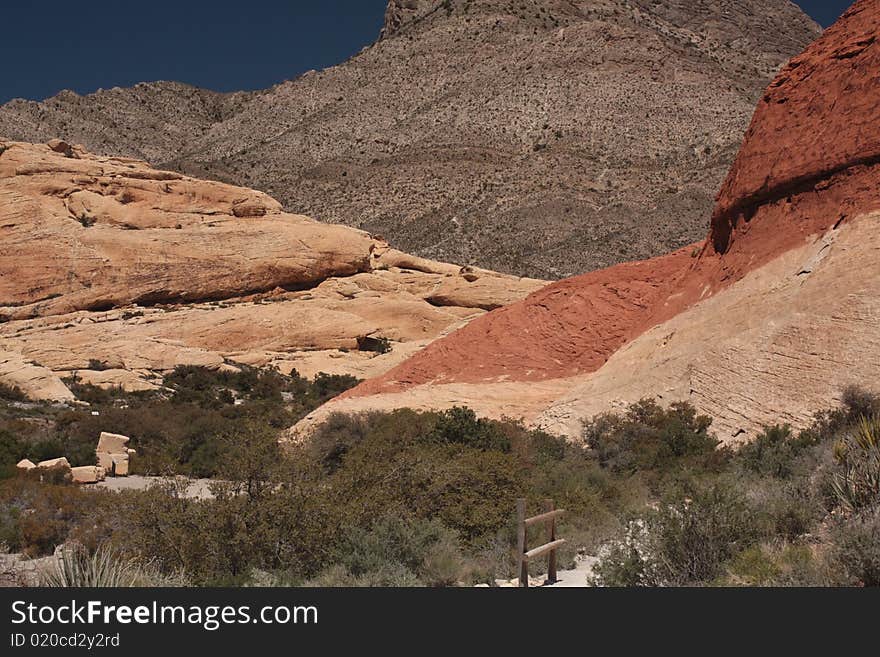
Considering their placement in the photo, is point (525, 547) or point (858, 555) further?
point (525, 547)

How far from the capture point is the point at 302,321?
3262 centimetres

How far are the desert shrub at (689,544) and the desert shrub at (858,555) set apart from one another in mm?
1001

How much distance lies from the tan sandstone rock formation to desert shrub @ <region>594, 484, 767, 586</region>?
22.0m

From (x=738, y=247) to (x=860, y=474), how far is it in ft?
35.1

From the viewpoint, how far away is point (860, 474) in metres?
7.60

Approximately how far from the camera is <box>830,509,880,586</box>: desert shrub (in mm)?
5789

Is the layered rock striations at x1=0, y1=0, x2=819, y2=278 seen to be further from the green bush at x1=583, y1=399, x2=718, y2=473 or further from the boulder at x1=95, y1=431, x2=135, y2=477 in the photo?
the green bush at x1=583, y1=399, x2=718, y2=473

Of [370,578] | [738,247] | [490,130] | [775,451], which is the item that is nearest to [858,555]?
[370,578]

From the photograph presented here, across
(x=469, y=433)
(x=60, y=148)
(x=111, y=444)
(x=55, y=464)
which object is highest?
(x=60, y=148)

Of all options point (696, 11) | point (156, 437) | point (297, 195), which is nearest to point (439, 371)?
point (156, 437)

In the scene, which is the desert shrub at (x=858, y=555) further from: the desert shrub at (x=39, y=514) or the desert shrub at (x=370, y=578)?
the desert shrub at (x=39, y=514)

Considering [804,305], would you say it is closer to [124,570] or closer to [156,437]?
[124,570]

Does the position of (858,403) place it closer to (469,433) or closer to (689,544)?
(689,544)

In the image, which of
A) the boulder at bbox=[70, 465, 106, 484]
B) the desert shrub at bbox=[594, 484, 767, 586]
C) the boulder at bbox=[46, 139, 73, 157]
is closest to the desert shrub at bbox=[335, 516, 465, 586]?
the desert shrub at bbox=[594, 484, 767, 586]
